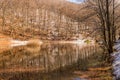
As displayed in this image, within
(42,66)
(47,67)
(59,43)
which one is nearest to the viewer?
(47,67)

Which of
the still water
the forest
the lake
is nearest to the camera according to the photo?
the lake

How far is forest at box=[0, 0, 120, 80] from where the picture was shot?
928 inches

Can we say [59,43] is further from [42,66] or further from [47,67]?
[47,67]

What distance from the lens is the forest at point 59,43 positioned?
2356 cm

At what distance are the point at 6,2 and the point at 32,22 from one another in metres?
23.7

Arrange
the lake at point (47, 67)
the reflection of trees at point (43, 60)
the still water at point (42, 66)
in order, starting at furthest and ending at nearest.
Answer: the reflection of trees at point (43, 60)
the still water at point (42, 66)
the lake at point (47, 67)

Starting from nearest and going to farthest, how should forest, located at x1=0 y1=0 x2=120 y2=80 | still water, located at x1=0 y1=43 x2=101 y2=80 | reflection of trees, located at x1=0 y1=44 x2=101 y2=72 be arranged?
still water, located at x1=0 y1=43 x2=101 y2=80 → forest, located at x1=0 y1=0 x2=120 y2=80 → reflection of trees, located at x1=0 y1=44 x2=101 y2=72

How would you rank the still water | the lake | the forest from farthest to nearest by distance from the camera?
the forest, the still water, the lake

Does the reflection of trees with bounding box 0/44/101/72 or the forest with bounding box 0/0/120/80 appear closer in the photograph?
the forest with bounding box 0/0/120/80

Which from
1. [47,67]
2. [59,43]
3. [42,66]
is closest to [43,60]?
[42,66]

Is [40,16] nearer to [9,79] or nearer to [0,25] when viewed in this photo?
[0,25]

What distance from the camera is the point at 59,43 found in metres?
99.1

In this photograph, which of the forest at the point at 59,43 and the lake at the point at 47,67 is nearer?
the lake at the point at 47,67

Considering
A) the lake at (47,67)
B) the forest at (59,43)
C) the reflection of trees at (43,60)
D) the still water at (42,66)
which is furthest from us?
the reflection of trees at (43,60)
